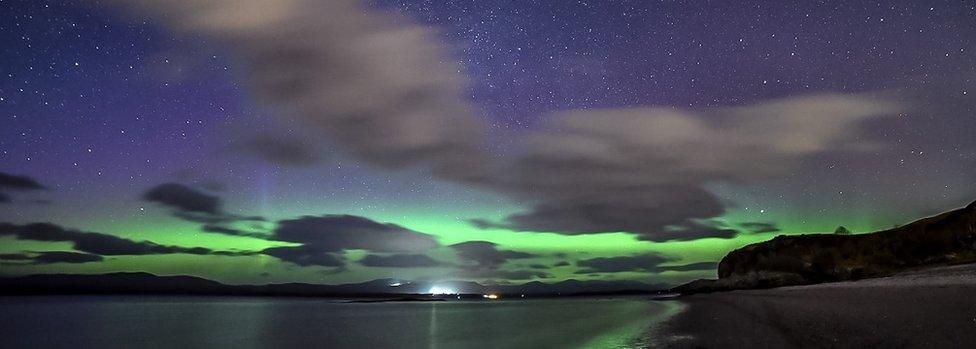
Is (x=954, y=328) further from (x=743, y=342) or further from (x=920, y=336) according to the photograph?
(x=743, y=342)

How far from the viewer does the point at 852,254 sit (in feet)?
357

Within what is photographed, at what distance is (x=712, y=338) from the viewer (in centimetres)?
2905

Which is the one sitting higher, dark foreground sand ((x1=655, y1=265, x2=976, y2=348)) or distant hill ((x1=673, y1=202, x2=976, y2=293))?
distant hill ((x1=673, y1=202, x2=976, y2=293))

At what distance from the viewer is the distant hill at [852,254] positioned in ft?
246

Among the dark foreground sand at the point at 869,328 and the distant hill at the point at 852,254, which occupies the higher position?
the distant hill at the point at 852,254

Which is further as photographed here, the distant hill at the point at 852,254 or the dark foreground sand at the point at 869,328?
the distant hill at the point at 852,254

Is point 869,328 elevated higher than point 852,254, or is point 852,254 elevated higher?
point 852,254

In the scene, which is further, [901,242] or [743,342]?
[901,242]

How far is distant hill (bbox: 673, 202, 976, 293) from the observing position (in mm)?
75000

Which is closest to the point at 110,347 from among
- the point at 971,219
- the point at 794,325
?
the point at 794,325

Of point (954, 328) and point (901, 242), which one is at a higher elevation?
point (901, 242)

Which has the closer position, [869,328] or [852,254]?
[869,328]

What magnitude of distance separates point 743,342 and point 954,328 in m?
8.91

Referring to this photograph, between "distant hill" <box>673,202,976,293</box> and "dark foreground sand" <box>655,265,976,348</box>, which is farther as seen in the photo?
"distant hill" <box>673,202,976,293</box>
